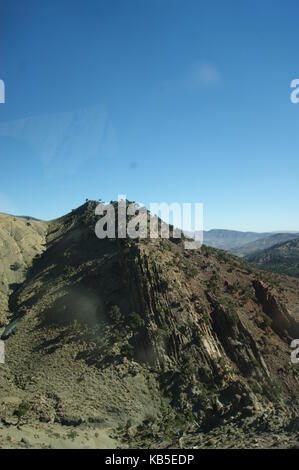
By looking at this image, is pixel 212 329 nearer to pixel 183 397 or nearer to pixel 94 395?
pixel 183 397

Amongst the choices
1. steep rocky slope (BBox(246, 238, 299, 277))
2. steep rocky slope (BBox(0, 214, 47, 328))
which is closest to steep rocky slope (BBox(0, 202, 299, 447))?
steep rocky slope (BBox(0, 214, 47, 328))

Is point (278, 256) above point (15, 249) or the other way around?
the other way around

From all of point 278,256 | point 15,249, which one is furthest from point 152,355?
point 278,256

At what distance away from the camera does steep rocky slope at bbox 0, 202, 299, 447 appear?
21344 mm

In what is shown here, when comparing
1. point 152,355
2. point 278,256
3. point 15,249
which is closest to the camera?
point 152,355

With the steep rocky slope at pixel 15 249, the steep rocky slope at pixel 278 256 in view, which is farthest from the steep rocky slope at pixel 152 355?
the steep rocky slope at pixel 278 256

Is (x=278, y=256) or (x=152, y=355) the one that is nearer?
(x=152, y=355)

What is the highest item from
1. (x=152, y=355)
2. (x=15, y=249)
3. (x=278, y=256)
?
(x=15, y=249)

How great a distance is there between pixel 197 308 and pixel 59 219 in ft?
151

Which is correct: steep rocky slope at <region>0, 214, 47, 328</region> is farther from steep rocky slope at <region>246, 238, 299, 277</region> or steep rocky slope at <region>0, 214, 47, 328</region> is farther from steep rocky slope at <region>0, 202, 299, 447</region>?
steep rocky slope at <region>246, 238, 299, 277</region>

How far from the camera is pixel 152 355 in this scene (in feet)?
87.3

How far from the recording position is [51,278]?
4125 centimetres

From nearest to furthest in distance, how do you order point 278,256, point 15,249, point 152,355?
1. point 152,355
2. point 15,249
3. point 278,256

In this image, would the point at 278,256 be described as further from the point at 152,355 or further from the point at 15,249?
the point at 152,355
